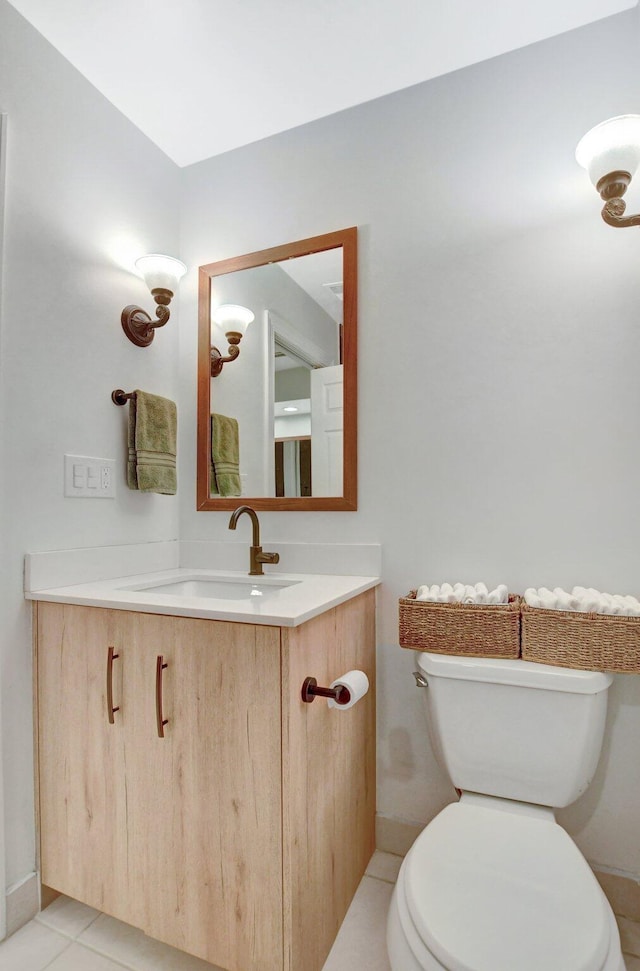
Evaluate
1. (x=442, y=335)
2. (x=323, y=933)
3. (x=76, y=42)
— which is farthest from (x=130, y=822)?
(x=76, y=42)

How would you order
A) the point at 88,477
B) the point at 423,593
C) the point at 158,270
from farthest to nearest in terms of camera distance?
the point at 158,270 < the point at 88,477 < the point at 423,593

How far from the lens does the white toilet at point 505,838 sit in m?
0.80

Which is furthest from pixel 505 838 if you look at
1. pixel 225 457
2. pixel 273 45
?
pixel 273 45

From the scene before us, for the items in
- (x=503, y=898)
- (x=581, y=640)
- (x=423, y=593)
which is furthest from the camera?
(x=423, y=593)

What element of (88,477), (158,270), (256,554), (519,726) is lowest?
(519,726)

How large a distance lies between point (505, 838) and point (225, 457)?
1.36 metres

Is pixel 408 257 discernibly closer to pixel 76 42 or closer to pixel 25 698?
pixel 76 42

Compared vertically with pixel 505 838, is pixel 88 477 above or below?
above

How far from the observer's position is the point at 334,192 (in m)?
1.69

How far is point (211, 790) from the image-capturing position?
3.58 feet

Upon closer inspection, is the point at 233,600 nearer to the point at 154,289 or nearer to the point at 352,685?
the point at 352,685

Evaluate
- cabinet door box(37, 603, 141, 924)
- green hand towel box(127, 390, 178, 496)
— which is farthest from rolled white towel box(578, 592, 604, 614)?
green hand towel box(127, 390, 178, 496)

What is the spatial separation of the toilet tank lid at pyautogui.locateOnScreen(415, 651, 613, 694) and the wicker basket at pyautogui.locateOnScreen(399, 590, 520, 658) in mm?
20

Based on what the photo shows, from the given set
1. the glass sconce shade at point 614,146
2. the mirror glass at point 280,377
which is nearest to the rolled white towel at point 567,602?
the mirror glass at point 280,377
